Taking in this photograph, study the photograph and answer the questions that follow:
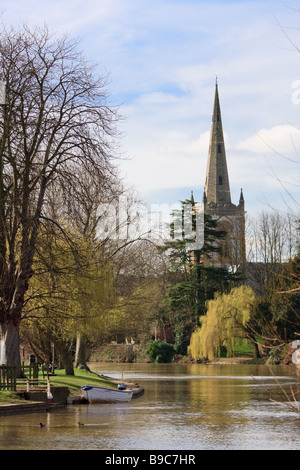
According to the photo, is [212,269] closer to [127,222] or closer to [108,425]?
[127,222]

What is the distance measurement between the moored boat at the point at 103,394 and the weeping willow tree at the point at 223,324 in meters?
37.9

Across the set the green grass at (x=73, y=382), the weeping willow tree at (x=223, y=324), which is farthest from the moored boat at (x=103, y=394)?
the weeping willow tree at (x=223, y=324)

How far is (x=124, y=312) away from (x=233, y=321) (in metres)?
27.4

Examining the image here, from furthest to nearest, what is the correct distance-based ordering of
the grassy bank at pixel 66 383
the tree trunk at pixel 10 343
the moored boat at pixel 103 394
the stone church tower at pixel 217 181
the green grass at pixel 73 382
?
1. the stone church tower at pixel 217 181
2. the green grass at pixel 73 382
3. the tree trunk at pixel 10 343
4. the moored boat at pixel 103 394
5. the grassy bank at pixel 66 383

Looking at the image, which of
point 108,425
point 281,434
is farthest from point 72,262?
point 281,434

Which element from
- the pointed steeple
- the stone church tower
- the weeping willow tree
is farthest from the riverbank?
the pointed steeple

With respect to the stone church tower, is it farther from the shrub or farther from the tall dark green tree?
the shrub

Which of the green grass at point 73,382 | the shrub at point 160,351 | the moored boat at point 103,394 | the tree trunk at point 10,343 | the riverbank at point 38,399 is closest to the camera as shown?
the riverbank at point 38,399

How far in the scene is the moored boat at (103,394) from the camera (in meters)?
30.4

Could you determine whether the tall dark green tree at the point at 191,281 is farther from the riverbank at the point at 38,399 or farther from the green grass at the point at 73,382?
the riverbank at the point at 38,399

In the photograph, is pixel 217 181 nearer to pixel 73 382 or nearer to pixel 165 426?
pixel 73 382

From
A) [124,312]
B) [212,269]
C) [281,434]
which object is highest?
[212,269]

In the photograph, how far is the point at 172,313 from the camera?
85062mm

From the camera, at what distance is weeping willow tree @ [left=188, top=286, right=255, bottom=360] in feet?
228
